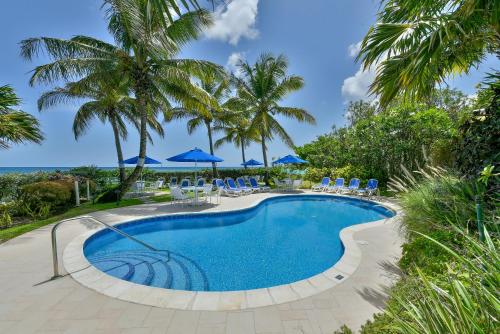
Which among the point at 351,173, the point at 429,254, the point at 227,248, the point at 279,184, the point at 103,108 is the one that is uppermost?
the point at 103,108

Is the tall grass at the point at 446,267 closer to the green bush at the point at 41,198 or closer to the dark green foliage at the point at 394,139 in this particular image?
the dark green foliage at the point at 394,139

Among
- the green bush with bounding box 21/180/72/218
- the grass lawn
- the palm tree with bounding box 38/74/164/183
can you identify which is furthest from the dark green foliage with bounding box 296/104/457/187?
the green bush with bounding box 21/180/72/218

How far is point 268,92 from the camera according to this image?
1627 cm

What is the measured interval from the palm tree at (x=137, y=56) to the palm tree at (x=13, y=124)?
2490 millimetres

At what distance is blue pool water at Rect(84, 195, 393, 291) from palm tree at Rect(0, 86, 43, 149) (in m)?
4.06

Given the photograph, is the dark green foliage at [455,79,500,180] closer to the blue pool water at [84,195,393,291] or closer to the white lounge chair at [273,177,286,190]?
the blue pool water at [84,195,393,291]

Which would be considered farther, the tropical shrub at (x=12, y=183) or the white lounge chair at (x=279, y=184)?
the white lounge chair at (x=279, y=184)

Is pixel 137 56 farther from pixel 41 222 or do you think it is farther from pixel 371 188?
pixel 371 188

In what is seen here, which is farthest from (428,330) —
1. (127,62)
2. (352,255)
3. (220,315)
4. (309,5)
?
(127,62)

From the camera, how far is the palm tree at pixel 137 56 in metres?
8.83

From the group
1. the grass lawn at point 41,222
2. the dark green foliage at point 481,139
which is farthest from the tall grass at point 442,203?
the grass lawn at point 41,222

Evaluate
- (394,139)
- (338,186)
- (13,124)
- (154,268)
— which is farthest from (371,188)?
(13,124)

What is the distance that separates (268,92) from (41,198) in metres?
13.5

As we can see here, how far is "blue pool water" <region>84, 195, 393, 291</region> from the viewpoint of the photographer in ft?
15.2
